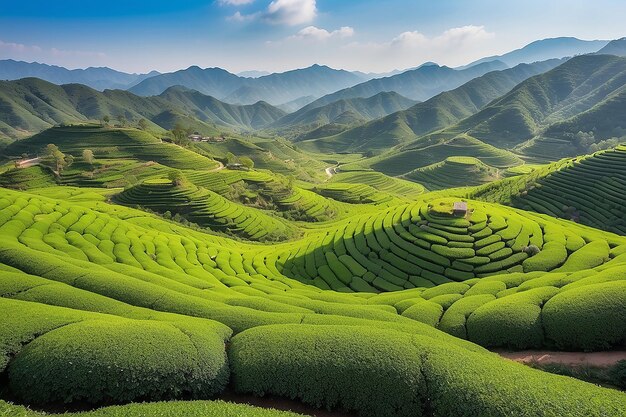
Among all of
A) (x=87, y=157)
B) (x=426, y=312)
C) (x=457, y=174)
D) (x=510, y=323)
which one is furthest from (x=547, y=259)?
(x=87, y=157)

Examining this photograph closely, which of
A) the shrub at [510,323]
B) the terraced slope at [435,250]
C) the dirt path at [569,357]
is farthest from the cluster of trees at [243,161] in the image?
the dirt path at [569,357]

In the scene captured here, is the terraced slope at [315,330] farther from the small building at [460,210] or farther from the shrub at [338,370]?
the small building at [460,210]

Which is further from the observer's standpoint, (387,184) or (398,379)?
(387,184)

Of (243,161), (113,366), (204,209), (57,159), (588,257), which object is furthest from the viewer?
(243,161)

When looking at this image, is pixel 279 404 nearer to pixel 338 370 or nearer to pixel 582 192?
pixel 338 370

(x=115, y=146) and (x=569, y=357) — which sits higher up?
(x=115, y=146)

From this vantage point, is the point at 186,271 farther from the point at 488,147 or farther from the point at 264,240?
the point at 488,147

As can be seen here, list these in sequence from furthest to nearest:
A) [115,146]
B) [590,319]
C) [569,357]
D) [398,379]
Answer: [115,146]
[590,319]
[569,357]
[398,379]

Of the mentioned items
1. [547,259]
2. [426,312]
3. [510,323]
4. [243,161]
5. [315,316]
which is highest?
[243,161]

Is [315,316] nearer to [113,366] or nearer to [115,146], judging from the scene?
[113,366]
